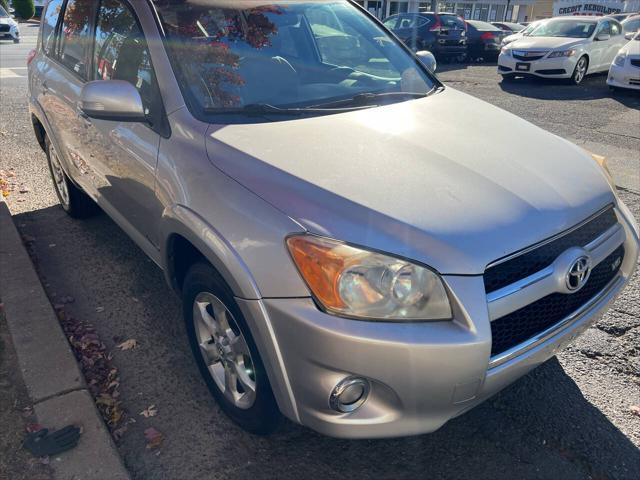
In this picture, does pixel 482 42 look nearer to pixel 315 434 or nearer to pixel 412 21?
pixel 412 21

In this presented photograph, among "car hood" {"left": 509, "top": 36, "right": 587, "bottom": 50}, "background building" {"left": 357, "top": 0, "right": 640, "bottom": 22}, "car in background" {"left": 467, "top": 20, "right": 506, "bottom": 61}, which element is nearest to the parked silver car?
"car hood" {"left": 509, "top": 36, "right": 587, "bottom": 50}

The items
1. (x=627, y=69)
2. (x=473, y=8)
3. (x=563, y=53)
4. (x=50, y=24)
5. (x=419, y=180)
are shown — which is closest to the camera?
(x=419, y=180)

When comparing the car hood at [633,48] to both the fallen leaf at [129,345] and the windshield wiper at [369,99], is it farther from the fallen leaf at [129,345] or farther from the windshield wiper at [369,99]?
the fallen leaf at [129,345]

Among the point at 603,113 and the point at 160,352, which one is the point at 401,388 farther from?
the point at 603,113

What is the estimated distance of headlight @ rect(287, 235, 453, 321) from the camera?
1788 mm

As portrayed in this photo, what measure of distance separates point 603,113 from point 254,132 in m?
8.66

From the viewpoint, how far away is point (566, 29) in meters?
12.4

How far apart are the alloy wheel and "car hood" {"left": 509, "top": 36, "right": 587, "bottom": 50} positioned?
38.3ft

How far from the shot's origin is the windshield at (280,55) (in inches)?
102

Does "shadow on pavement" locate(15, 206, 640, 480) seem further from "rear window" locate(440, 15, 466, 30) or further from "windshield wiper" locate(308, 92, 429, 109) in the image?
"rear window" locate(440, 15, 466, 30)

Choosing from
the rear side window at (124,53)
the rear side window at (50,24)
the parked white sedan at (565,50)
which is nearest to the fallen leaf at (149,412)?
the rear side window at (124,53)

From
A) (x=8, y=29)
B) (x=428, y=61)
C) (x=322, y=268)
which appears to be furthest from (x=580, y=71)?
(x=8, y=29)

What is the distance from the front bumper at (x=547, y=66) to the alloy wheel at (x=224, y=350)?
37.8 feet

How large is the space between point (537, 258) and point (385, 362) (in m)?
0.69
